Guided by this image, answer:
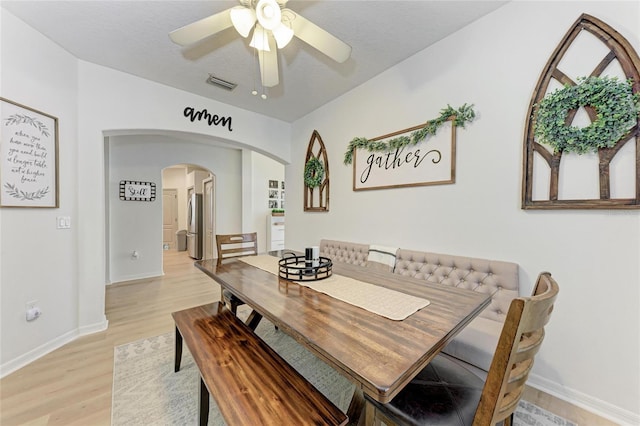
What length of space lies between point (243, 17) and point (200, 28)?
0.34 metres

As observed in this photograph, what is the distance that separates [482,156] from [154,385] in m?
3.07

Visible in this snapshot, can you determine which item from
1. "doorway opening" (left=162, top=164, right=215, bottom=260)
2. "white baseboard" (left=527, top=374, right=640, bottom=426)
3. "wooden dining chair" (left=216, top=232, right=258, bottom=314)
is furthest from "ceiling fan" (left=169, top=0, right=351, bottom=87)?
"doorway opening" (left=162, top=164, right=215, bottom=260)

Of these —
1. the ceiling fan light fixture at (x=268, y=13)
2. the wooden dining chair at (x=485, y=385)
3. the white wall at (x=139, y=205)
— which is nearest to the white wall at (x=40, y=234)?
the ceiling fan light fixture at (x=268, y=13)

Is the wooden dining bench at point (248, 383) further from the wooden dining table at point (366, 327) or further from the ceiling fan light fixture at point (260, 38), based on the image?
the ceiling fan light fixture at point (260, 38)

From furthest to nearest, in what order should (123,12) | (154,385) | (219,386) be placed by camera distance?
(123,12) < (154,385) < (219,386)

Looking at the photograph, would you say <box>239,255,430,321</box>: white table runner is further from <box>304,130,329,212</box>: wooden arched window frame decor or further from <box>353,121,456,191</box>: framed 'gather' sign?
<box>304,130,329,212</box>: wooden arched window frame decor

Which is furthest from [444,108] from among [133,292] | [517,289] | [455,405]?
[133,292]

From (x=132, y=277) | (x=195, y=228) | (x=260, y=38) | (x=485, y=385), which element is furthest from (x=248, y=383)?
(x=195, y=228)

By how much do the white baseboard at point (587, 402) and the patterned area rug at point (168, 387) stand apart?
0.23 meters

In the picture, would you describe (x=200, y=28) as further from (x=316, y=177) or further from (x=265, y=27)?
(x=316, y=177)

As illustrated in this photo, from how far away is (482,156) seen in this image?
2.02 meters

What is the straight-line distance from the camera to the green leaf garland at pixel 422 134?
6.90ft

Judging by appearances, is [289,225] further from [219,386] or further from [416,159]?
[219,386]

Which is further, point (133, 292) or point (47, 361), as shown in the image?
point (133, 292)
